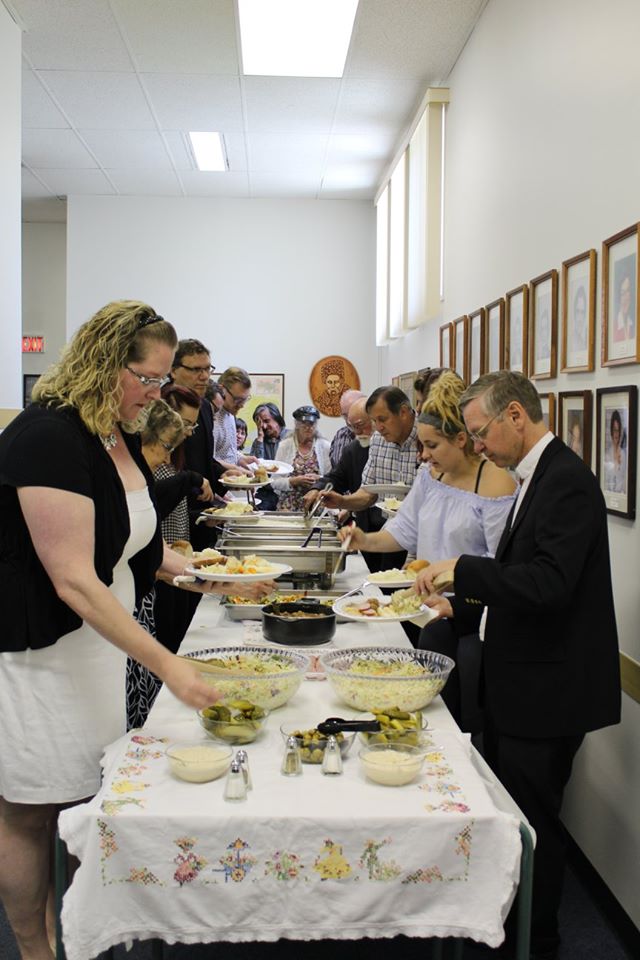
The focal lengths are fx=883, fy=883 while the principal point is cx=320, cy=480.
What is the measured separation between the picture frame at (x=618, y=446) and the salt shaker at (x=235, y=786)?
4.48 ft

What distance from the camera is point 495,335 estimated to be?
396cm

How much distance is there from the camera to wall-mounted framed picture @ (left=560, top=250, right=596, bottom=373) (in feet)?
8.79

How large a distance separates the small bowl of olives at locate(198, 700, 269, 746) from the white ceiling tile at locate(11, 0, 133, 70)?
3847mm

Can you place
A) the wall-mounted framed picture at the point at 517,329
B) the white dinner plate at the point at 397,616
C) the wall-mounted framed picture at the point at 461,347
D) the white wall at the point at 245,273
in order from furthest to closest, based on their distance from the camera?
the white wall at the point at 245,273
the wall-mounted framed picture at the point at 461,347
the wall-mounted framed picture at the point at 517,329
the white dinner plate at the point at 397,616

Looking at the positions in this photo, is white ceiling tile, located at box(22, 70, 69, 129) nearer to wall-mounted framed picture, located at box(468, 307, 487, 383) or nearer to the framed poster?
the framed poster

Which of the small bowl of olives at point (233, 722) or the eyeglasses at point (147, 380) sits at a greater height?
the eyeglasses at point (147, 380)

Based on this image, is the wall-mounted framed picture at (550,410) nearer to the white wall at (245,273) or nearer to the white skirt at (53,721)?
the white skirt at (53,721)

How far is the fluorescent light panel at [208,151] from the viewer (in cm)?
635

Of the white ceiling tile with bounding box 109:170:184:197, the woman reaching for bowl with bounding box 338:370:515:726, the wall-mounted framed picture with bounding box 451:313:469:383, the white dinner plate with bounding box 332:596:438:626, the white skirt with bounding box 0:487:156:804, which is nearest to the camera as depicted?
the white skirt with bounding box 0:487:156:804

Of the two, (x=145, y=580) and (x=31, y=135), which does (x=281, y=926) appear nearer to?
(x=145, y=580)

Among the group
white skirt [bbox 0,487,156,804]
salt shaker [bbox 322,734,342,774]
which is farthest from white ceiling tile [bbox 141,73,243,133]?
salt shaker [bbox 322,734,342,774]

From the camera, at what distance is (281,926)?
4.49 ft

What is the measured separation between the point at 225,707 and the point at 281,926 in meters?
0.42

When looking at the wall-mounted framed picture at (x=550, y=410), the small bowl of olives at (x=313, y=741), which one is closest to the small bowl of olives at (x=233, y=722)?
the small bowl of olives at (x=313, y=741)
